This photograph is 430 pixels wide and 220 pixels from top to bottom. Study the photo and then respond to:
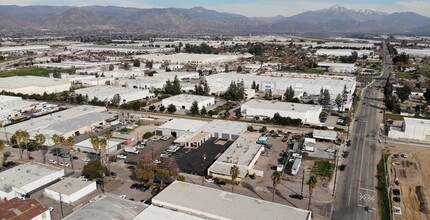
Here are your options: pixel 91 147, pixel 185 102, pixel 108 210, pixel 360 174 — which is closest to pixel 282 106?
pixel 185 102

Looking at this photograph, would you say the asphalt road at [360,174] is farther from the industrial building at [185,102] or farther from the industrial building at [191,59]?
the industrial building at [191,59]

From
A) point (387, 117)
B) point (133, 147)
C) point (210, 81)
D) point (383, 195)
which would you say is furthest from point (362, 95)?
point (133, 147)

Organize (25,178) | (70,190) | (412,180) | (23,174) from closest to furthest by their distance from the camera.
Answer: (70,190), (25,178), (23,174), (412,180)

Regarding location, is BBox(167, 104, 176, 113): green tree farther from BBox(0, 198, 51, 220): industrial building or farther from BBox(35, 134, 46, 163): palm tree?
BBox(0, 198, 51, 220): industrial building

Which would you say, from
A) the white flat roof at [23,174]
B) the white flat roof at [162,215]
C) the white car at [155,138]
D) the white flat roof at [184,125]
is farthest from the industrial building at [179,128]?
the white flat roof at [162,215]

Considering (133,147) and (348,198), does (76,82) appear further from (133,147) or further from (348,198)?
(348,198)

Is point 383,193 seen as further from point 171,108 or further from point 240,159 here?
point 171,108
